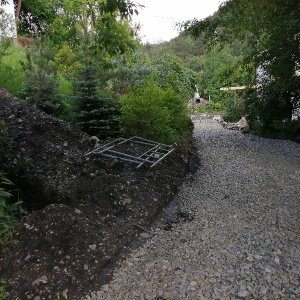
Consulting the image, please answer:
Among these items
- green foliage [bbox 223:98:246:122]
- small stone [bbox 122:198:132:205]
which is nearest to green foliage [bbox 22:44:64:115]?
small stone [bbox 122:198:132:205]

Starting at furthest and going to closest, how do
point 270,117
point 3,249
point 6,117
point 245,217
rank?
point 270,117 → point 6,117 → point 245,217 → point 3,249

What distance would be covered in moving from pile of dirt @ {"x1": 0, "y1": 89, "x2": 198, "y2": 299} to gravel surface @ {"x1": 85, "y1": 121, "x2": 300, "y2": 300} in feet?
0.66

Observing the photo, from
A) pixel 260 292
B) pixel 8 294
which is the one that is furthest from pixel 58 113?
pixel 260 292

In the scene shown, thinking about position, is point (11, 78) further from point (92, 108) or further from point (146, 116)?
point (146, 116)

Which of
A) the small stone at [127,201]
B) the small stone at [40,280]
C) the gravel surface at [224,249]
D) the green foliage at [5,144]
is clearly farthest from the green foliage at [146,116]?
the small stone at [40,280]

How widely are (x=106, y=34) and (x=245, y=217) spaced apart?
2.41 metres

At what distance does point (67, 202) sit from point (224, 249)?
1673 mm

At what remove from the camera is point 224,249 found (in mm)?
2830

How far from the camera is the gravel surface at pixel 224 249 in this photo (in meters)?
2.28

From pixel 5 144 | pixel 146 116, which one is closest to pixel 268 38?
pixel 146 116

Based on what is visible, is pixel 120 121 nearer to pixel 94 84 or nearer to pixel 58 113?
pixel 94 84

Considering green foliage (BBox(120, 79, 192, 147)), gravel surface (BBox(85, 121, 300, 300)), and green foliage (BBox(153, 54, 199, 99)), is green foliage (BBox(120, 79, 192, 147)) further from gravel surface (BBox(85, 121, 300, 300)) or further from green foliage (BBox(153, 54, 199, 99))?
green foliage (BBox(153, 54, 199, 99))

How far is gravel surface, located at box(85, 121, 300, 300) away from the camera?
2.28 m

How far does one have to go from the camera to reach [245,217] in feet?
11.6
